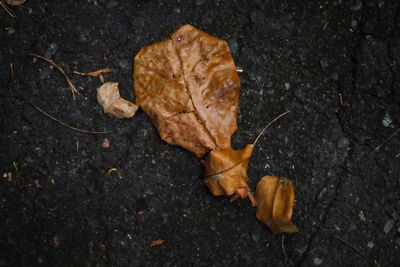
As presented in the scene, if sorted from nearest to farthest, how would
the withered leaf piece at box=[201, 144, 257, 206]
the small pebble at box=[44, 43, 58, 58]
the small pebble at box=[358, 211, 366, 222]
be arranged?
the withered leaf piece at box=[201, 144, 257, 206] → the small pebble at box=[44, 43, 58, 58] → the small pebble at box=[358, 211, 366, 222]

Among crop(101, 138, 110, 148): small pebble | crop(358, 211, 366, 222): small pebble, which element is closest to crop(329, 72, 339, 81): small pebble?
crop(358, 211, 366, 222): small pebble

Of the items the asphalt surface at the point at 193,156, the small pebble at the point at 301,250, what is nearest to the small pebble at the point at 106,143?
the asphalt surface at the point at 193,156

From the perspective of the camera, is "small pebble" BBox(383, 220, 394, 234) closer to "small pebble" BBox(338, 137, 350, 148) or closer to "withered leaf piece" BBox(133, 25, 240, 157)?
"small pebble" BBox(338, 137, 350, 148)

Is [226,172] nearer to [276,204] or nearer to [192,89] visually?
[276,204]

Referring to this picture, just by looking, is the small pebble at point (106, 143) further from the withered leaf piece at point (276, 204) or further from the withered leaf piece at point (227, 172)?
the withered leaf piece at point (276, 204)

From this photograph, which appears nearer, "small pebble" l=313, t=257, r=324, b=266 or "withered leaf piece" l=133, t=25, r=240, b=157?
"withered leaf piece" l=133, t=25, r=240, b=157

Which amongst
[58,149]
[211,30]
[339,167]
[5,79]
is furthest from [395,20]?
[5,79]

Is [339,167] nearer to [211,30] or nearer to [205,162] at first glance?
[205,162]

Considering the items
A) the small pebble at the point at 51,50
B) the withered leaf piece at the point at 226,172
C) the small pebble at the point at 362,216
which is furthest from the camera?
the small pebble at the point at 362,216
